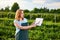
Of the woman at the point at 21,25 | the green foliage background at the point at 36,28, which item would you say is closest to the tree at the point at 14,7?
the green foliage background at the point at 36,28

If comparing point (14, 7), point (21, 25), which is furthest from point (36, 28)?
point (21, 25)

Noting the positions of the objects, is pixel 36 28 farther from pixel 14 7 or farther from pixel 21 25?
pixel 21 25

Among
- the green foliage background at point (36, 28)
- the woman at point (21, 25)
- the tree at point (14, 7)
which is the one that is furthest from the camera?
the green foliage background at point (36, 28)

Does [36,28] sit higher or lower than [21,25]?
lower

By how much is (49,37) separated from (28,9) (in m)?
0.78

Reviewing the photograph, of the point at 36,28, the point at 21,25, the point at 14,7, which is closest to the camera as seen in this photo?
the point at 21,25

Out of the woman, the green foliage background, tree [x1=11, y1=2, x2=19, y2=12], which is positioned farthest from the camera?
the green foliage background

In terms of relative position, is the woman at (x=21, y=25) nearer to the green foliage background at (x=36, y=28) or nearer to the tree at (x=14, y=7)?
the tree at (x=14, y=7)

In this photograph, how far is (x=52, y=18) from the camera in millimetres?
5117

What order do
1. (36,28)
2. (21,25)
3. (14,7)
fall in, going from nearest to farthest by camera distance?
1. (21,25)
2. (14,7)
3. (36,28)

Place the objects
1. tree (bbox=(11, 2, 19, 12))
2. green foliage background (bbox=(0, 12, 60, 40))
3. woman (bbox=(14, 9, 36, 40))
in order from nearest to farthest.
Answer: woman (bbox=(14, 9, 36, 40)), tree (bbox=(11, 2, 19, 12)), green foliage background (bbox=(0, 12, 60, 40))

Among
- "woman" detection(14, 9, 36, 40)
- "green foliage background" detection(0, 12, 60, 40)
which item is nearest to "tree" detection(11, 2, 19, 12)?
"green foliage background" detection(0, 12, 60, 40)

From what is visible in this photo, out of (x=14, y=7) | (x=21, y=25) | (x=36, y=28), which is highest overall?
(x=14, y=7)

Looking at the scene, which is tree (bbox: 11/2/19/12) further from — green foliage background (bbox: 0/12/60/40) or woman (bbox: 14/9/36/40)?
woman (bbox: 14/9/36/40)
